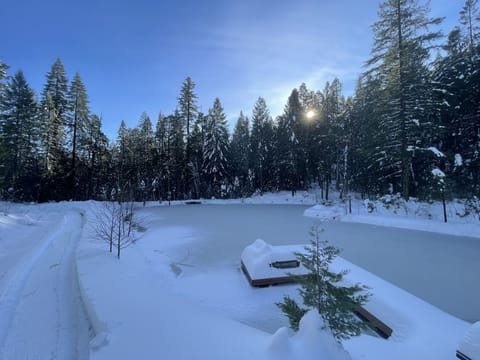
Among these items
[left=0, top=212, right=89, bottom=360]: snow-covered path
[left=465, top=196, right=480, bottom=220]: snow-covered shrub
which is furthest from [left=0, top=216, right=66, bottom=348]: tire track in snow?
[left=465, top=196, right=480, bottom=220]: snow-covered shrub

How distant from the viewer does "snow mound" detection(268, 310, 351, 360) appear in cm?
157

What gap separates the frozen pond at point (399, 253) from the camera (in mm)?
3790

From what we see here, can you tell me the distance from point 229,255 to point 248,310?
100 inches

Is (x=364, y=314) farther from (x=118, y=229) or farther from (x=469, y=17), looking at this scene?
(x=469, y=17)

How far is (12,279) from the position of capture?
4.12 m

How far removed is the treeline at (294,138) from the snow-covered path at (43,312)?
294 cm

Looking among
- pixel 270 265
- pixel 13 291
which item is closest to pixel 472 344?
pixel 270 265

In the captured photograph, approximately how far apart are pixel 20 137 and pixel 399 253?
79.1 ft

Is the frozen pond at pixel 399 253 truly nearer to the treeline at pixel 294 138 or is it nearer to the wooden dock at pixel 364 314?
the wooden dock at pixel 364 314

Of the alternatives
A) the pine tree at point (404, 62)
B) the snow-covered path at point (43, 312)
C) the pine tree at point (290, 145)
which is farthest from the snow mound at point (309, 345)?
the pine tree at point (290, 145)

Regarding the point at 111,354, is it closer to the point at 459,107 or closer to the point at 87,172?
the point at 459,107

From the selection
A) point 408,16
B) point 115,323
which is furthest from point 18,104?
point 408,16

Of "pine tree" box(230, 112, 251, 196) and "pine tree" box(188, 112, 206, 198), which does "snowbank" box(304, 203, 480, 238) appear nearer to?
"pine tree" box(230, 112, 251, 196)

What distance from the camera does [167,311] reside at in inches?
103
